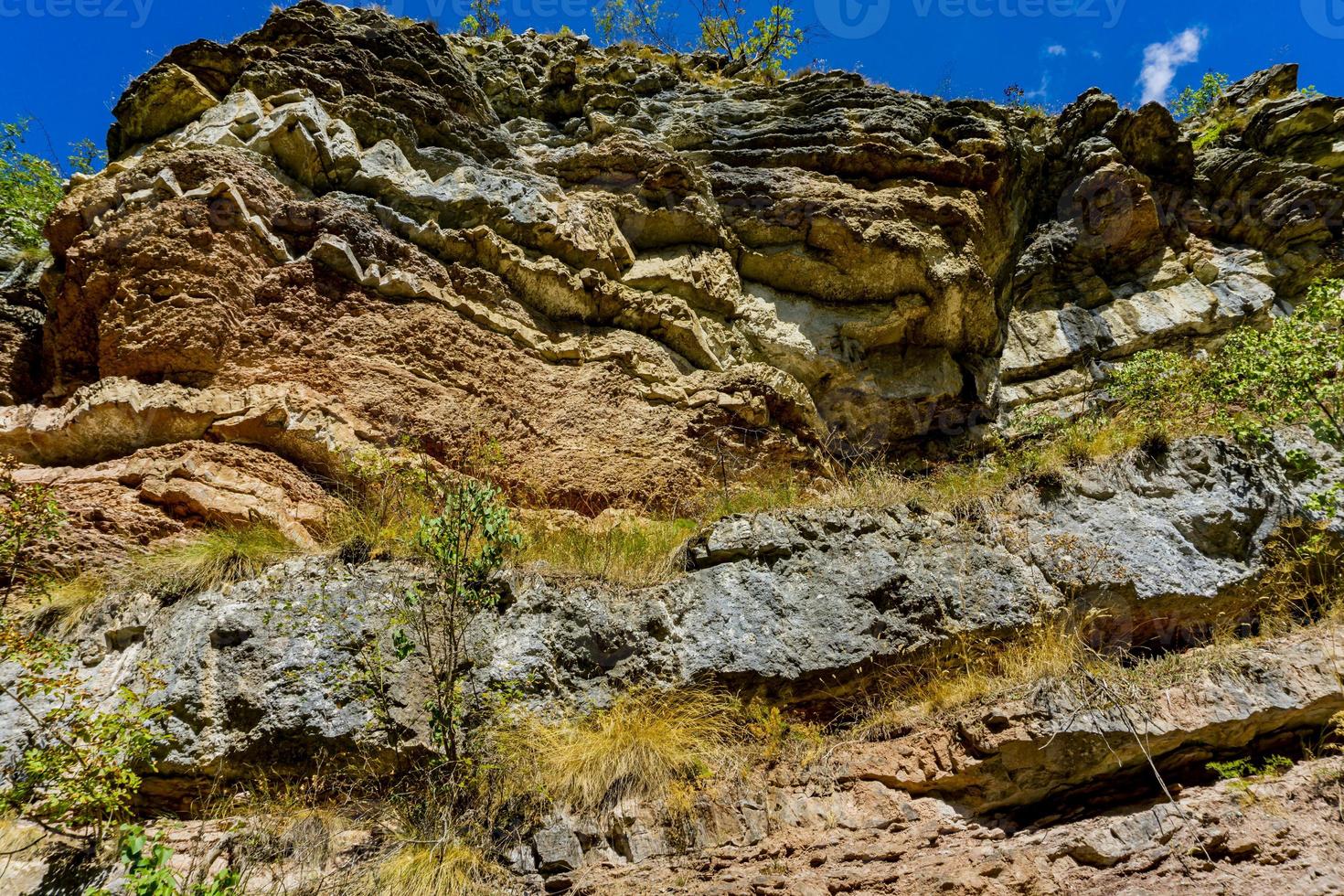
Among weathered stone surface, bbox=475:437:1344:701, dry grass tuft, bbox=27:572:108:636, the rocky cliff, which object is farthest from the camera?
weathered stone surface, bbox=475:437:1344:701

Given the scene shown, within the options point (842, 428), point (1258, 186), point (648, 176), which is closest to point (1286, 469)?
point (842, 428)

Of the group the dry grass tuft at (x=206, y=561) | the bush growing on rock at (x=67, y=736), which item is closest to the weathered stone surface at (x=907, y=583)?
the dry grass tuft at (x=206, y=561)

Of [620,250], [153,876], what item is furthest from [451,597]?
[620,250]

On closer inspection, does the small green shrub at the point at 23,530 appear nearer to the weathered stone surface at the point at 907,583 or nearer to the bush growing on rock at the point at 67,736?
the bush growing on rock at the point at 67,736

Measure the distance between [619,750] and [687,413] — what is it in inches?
142

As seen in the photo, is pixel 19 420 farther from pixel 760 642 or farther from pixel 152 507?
pixel 760 642

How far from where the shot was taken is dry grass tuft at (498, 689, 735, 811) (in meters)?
4.21

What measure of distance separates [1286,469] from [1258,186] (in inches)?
302

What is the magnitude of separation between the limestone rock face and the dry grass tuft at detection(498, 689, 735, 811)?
2.45 m

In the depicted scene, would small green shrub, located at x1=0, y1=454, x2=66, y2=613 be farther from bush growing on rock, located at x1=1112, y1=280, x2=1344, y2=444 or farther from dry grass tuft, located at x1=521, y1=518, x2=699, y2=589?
bush growing on rock, located at x1=1112, y1=280, x2=1344, y2=444

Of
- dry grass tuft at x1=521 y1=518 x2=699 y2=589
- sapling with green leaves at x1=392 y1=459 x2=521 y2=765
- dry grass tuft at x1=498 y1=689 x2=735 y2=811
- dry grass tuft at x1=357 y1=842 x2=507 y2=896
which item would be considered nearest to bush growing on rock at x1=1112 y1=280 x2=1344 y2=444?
dry grass tuft at x1=521 y1=518 x2=699 y2=589

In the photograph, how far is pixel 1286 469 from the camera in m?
5.86

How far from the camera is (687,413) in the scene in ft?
23.2

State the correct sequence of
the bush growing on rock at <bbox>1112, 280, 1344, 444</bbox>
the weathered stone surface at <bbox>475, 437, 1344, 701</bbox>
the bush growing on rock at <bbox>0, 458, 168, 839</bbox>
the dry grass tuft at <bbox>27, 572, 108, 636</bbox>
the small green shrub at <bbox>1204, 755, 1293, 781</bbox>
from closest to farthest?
the bush growing on rock at <bbox>0, 458, 168, 839</bbox>
the small green shrub at <bbox>1204, 755, 1293, 781</bbox>
the dry grass tuft at <bbox>27, 572, 108, 636</bbox>
the weathered stone surface at <bbox>475, 437, 1344, 701</bbox>
the bush growing on rock at <bbox>1112, 280, 1344, 444</bbox>
